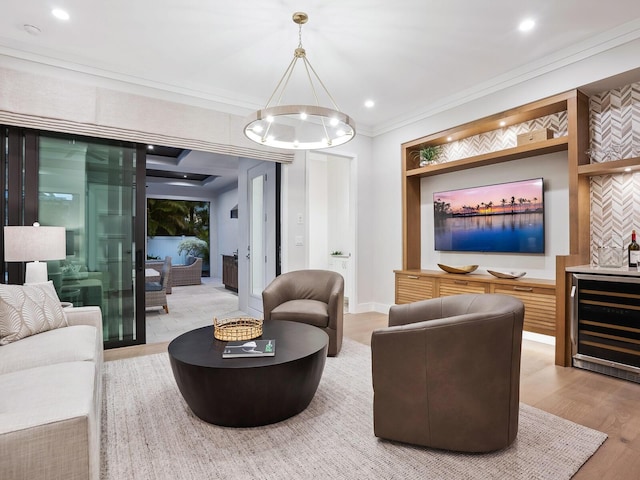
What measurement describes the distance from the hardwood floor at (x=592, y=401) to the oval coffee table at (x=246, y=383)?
1422 millimetres

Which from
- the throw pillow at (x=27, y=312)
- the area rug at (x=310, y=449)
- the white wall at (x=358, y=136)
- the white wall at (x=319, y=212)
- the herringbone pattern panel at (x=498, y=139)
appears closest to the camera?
the area rug at (x=310, y=449)

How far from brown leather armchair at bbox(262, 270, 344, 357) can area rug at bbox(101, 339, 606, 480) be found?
3.02 feet

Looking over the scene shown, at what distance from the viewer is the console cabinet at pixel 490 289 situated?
Result: 3.50 m

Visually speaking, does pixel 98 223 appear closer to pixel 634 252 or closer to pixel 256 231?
pixel 256 231

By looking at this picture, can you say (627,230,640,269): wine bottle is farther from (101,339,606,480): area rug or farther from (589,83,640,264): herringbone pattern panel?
(101,339,606,480): area rug

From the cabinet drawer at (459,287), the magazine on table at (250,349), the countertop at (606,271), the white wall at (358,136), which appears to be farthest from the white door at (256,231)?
the countertop at (606,271)

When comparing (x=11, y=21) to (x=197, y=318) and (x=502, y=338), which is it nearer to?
(x=197, y=318)

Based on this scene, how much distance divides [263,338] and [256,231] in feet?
10.1

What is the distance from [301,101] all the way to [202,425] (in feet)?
12.3

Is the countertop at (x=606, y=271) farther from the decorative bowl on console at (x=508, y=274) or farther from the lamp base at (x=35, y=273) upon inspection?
the lamp base at (x=35, y=273)

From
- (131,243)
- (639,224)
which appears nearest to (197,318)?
(131,243)

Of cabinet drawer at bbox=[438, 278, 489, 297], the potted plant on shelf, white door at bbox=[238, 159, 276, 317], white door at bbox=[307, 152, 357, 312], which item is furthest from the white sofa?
white door at bbox=[307, 152, 357, 312]

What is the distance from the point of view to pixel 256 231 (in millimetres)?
5480

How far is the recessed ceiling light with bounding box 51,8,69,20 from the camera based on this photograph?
2754 mm
